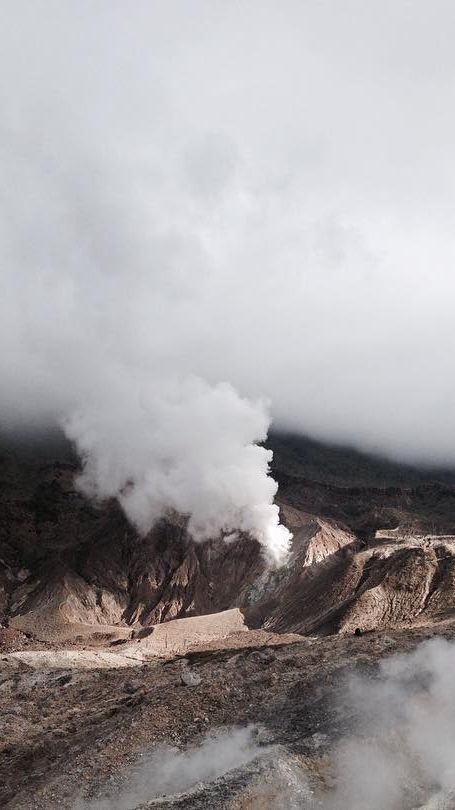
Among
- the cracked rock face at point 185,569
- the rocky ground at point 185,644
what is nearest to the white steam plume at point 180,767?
the rocky ground at point 185,644

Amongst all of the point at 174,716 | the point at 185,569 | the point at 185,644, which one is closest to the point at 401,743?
the point at 174,716

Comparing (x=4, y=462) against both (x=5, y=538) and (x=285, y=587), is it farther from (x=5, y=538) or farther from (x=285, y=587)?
(x=285, y=587)

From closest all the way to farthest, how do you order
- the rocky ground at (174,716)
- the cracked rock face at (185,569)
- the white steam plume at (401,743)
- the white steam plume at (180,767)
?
1. the white steam plume at (401,743)
2. the white steam plume at (180,767)
3. the rocky ground at (174,716)
4. the cracked rock face at (185,569)

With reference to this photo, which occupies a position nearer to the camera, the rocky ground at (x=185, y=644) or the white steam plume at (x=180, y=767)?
the white steam plume at (x=180, y=767)

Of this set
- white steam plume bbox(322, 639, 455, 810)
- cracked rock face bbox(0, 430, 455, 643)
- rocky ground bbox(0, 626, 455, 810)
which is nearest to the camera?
white steam plume bbox(322, 639, 455, 810)

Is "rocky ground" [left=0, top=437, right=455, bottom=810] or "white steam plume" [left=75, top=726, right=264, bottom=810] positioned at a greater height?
"rocky ground" [left=0, top=437, right=455, bottom=810]

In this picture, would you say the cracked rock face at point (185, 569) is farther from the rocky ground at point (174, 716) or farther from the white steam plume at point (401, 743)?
the white steam plume at point (401, 743)

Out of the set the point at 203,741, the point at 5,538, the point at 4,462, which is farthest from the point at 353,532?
the point at 203,741

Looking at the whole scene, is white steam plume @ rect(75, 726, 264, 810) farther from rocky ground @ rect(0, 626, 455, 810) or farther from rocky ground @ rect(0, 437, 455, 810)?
rocky ground @ rect(0, 626, 455, 810)

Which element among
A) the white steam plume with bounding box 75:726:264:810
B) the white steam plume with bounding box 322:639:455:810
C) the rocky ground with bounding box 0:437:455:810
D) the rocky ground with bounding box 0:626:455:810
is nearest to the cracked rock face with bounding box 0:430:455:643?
the rocky ground with bounding box 0:437:455:810

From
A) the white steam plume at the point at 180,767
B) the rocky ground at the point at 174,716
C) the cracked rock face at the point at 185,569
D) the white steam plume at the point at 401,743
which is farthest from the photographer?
the cracked rock face at the point at 185,569

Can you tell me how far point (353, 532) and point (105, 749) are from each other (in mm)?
110176

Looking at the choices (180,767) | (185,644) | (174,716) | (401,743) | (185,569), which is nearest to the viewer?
(401,743)

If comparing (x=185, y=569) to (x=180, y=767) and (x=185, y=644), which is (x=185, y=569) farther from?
(x=180, y=767)
